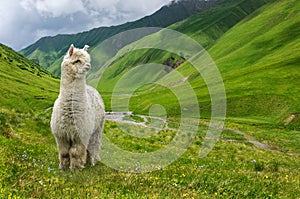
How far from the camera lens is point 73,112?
9.72 metres

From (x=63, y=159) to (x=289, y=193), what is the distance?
700cm

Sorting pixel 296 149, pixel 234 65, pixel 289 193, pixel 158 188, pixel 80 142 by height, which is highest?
pixel 234 65

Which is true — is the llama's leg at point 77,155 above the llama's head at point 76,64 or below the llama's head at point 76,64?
below

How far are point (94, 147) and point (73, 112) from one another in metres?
2.73

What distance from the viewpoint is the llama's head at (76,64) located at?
31.4 feet

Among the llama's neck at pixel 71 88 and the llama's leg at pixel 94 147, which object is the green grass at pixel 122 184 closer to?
the llama's leg at pixel 94 147

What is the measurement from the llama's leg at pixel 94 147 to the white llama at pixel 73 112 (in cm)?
114

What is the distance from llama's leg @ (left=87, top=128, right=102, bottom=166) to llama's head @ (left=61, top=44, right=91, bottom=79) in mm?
3090

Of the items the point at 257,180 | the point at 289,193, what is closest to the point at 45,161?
the point at 257,180

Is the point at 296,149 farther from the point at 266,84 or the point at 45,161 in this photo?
the point at 266,84

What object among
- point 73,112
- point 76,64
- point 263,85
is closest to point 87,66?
point 76,64

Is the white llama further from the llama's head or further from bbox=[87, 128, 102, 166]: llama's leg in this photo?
bbox=[87, 128, 102, 166]: llama's leg

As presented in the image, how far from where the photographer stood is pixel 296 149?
133 ft

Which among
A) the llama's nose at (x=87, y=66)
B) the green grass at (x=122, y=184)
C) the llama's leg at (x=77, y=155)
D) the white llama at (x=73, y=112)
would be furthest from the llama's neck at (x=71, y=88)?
the green grass at (x=122, y=184)
